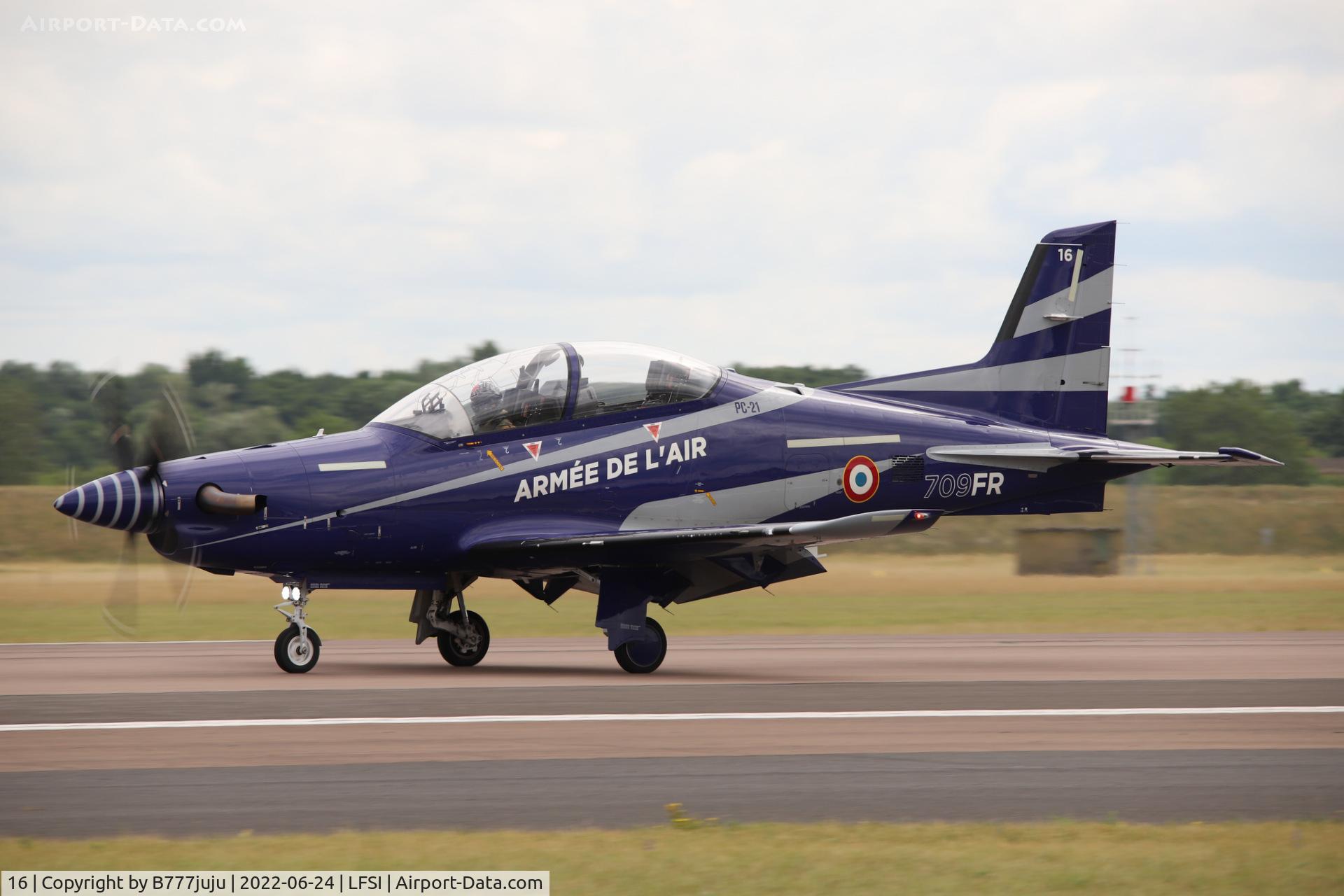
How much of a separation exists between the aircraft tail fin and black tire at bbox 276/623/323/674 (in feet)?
27.8

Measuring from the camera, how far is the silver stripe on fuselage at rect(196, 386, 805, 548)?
13461mm

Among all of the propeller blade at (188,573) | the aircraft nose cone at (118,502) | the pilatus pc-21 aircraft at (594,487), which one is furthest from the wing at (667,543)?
the aircraft nose cone at (118,502)

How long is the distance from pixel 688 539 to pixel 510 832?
22.9 feet

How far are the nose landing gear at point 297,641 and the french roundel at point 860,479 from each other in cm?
587

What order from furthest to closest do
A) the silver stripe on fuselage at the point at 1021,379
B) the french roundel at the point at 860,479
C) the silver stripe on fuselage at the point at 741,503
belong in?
the silver stripe on fuselage at the point at 1021,379 < the french roundel at the point at 860,479 < the silver stripe on fuselage at the point at 741,503

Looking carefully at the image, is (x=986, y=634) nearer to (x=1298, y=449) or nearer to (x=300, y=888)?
(x=300, y=888)

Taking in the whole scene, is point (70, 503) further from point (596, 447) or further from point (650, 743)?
point (650, 743)

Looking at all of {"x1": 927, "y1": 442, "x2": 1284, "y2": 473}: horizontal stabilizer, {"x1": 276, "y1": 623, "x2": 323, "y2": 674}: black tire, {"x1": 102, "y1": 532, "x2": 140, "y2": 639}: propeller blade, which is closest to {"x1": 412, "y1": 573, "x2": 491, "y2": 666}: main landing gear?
{"x1": 276, "y1": 623, "x2": 323, "y2": 674}: black tire

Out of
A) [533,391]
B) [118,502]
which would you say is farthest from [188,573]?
[533,391]

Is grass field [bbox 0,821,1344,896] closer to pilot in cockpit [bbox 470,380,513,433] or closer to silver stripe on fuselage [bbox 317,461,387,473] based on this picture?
silver stripe on fuselage [bbox 317,461,387,473]

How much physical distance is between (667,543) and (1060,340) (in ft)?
20.7

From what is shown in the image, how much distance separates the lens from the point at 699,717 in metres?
11.0

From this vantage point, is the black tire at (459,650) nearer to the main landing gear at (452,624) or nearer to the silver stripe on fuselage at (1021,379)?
the main landing gear at (452,624)

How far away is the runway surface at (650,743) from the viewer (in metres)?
7.45
